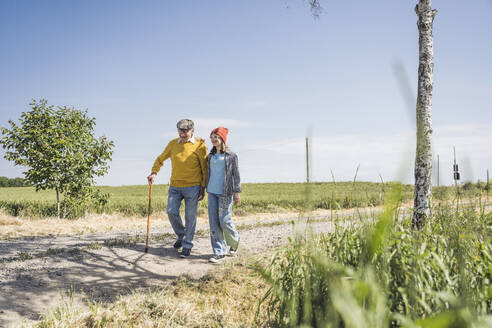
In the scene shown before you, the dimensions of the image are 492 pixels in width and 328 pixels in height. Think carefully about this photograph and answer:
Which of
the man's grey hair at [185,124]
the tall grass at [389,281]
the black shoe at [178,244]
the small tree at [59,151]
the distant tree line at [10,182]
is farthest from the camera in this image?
the distant tree line at [10,182]

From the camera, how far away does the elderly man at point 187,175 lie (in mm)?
6391

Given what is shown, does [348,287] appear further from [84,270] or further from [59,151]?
[59,151]

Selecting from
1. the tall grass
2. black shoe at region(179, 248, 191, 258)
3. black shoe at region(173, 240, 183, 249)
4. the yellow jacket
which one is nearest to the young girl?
the yellow jacket

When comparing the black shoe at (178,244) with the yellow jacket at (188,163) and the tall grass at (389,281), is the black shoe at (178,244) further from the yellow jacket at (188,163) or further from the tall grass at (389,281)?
the tall grass at (389,281)

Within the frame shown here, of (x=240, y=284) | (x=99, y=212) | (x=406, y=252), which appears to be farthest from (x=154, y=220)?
(x=406, y=252)

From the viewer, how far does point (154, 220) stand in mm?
13883

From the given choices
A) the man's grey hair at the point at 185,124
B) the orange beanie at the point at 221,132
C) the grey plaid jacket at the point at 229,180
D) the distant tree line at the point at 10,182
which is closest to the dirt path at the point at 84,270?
the grey plaid jacket at the point at 229,180

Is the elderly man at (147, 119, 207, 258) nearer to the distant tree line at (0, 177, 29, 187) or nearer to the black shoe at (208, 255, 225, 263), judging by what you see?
the black shoe at (208, 255, 225, 263)

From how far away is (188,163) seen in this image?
639 centimetres

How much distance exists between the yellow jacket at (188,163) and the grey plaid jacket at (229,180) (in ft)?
2.28

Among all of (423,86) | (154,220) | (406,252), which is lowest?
(154,220)

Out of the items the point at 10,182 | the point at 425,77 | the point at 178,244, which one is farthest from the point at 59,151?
the point at 10,182

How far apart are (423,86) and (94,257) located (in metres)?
6.75

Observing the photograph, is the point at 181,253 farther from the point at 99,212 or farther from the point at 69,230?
the point at 99,212
